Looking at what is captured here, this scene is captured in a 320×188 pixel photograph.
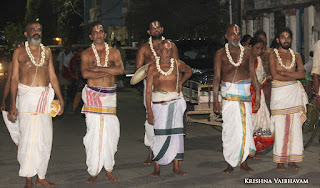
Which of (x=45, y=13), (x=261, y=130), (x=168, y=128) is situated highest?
(x=45, y=13)

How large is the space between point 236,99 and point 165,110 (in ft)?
3.37

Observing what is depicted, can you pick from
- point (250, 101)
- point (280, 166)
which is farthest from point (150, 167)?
point (280, 166)

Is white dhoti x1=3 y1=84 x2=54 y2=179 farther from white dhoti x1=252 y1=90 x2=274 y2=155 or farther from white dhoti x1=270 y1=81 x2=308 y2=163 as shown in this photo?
white dhoti x1=252 y1=90 x2=274 y2=155

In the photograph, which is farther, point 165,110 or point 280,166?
point 280,166

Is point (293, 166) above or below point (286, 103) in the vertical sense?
below

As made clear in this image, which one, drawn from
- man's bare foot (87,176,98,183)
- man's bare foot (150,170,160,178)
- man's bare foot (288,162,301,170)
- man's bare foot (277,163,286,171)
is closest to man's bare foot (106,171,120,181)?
man's bare foot (87,176,98,183)

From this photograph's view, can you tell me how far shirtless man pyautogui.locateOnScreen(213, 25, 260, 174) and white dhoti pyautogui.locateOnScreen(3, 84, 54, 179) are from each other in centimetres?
246

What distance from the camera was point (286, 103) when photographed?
907 centimetres

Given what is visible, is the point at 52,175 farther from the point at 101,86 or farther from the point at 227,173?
the point at 227,173

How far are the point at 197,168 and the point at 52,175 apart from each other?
2094 mm

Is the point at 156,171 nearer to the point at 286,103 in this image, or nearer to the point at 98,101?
the point at 98,101

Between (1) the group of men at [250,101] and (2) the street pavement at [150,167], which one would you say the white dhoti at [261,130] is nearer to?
(2) the street pavement at [150,167]

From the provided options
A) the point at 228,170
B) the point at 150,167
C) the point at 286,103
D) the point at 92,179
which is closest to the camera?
→ the point at 92,179

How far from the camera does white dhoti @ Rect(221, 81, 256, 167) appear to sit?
28.7 ft
